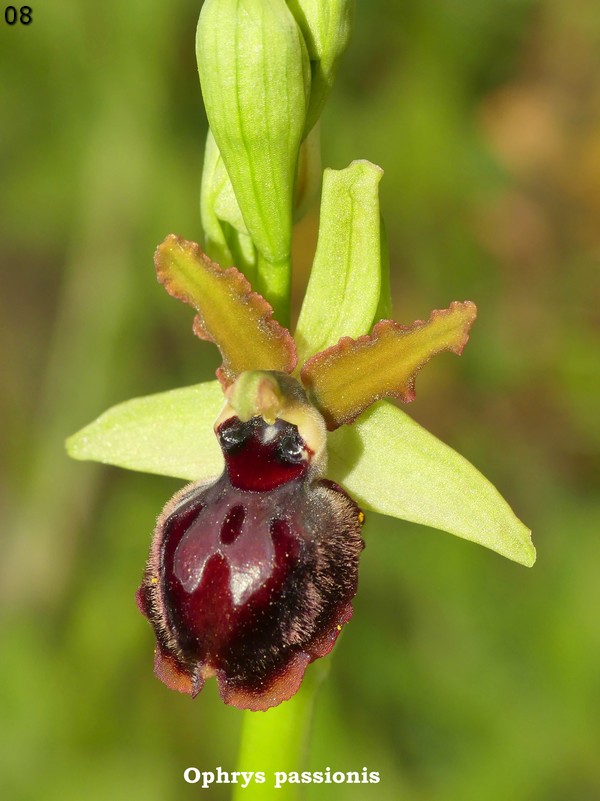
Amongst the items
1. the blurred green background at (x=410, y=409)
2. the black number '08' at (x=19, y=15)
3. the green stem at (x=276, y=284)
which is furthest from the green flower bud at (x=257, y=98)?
the black number '08' at (x=19, y=15)

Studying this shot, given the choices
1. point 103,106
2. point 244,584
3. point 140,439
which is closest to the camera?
point 244,584

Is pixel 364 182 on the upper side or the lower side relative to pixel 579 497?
upper

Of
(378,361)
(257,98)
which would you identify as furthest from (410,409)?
(257,98)

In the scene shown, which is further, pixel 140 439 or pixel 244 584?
pixel 140 439

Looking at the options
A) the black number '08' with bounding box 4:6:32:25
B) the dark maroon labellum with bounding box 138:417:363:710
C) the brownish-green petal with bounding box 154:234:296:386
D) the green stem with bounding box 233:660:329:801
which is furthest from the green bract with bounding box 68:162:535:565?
the black number '08' with bounding box 4:6:32:25

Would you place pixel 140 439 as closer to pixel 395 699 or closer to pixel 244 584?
pixel 244 584

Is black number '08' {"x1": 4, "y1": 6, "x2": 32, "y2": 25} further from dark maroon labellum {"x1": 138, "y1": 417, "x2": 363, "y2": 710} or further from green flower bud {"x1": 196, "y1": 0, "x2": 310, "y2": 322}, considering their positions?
dark maroon labellum {"x1": 138, "y1": 417, "x2": 363, "y2": 710}

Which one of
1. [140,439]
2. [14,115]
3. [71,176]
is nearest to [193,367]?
[71,176]
